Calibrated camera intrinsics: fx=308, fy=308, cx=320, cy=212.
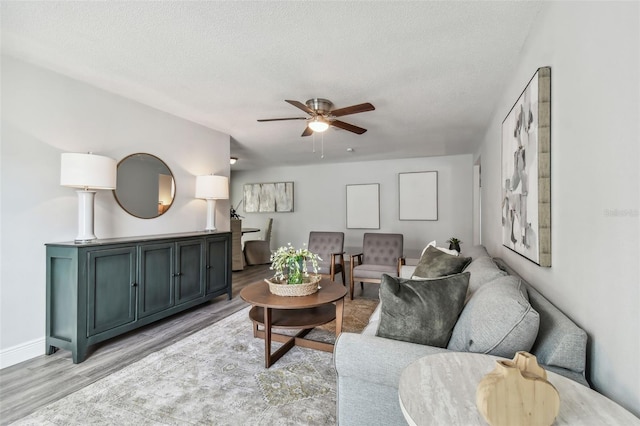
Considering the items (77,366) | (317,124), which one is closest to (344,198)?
(317,124)

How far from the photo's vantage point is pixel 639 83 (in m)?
0.89

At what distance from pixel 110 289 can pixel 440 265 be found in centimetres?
284

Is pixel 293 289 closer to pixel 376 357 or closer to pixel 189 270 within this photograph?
pixel 376 357

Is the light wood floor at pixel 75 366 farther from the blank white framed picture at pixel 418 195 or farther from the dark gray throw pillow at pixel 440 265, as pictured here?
the blank white framed picture at pixel 418 195

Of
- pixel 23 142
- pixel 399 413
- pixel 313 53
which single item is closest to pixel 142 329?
pixel 23 142

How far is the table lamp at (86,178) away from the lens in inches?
100.0

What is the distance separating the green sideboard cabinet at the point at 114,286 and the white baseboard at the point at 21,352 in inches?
2.3

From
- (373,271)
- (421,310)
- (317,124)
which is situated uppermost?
(317,124)

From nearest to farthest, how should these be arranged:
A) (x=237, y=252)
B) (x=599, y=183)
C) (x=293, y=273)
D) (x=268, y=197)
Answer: (x=599, y=183) → (x=293, y=273) → (x=237, y=252) → (x=268, y=197)

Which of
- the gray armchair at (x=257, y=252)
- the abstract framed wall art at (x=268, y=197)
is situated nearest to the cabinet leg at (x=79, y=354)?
the gray armchair at (x=257, y=252)

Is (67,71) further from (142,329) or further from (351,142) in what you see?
(351,142)

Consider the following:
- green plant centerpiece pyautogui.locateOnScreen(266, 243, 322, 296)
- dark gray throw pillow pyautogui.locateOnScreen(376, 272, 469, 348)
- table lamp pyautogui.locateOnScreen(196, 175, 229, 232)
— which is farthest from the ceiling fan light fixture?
dark gray throw pillow pyautogui.locateOnScreen(376, 272, 469, 348)

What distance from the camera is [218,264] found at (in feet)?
13.0

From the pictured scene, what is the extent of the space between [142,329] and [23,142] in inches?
77.1
